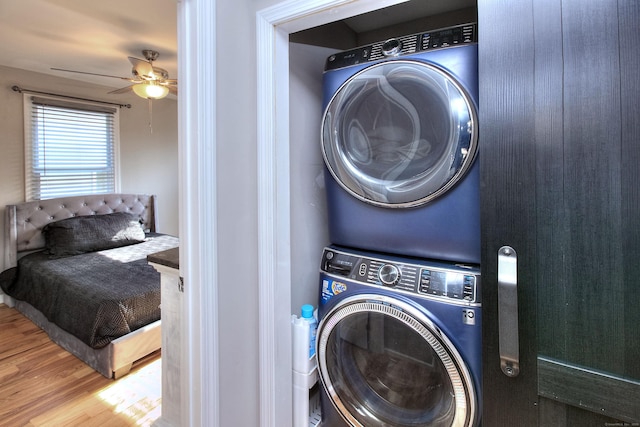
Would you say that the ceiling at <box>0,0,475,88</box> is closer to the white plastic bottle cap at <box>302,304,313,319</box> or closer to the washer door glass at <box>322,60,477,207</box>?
the washer door glass at <box>322,60,477,207</box>

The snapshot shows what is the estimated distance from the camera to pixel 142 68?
2.74 meters

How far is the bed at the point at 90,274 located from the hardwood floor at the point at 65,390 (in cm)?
9

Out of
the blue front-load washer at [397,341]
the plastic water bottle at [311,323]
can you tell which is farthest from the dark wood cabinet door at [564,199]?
the plastic water bottle at [311,323]

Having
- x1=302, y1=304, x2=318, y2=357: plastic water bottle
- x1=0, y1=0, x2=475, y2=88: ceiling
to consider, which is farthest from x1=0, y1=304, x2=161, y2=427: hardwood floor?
x1=0, y1=0, x2=475, y2=88: ceiling

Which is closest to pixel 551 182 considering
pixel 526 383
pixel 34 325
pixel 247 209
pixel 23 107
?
pixel 526 383

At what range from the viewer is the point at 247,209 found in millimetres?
1248

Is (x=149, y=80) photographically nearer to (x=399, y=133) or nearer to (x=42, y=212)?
(x=42, y=212)

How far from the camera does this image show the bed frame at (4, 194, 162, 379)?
7.18 ft

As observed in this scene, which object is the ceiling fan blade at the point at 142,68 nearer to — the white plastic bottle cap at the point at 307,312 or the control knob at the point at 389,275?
the white plastic bottle cap at the point at 307,312

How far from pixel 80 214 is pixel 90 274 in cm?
146

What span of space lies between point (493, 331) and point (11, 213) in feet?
13.9

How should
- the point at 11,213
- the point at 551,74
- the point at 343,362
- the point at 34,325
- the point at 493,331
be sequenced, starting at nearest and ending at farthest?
the point at 551,74 → the point at 493,331 → the point at 343,362 → the point at 34,325 → the point at 11,213

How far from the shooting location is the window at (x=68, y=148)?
3.49 meters

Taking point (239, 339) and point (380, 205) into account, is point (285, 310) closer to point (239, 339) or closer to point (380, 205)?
point (239, 339)
